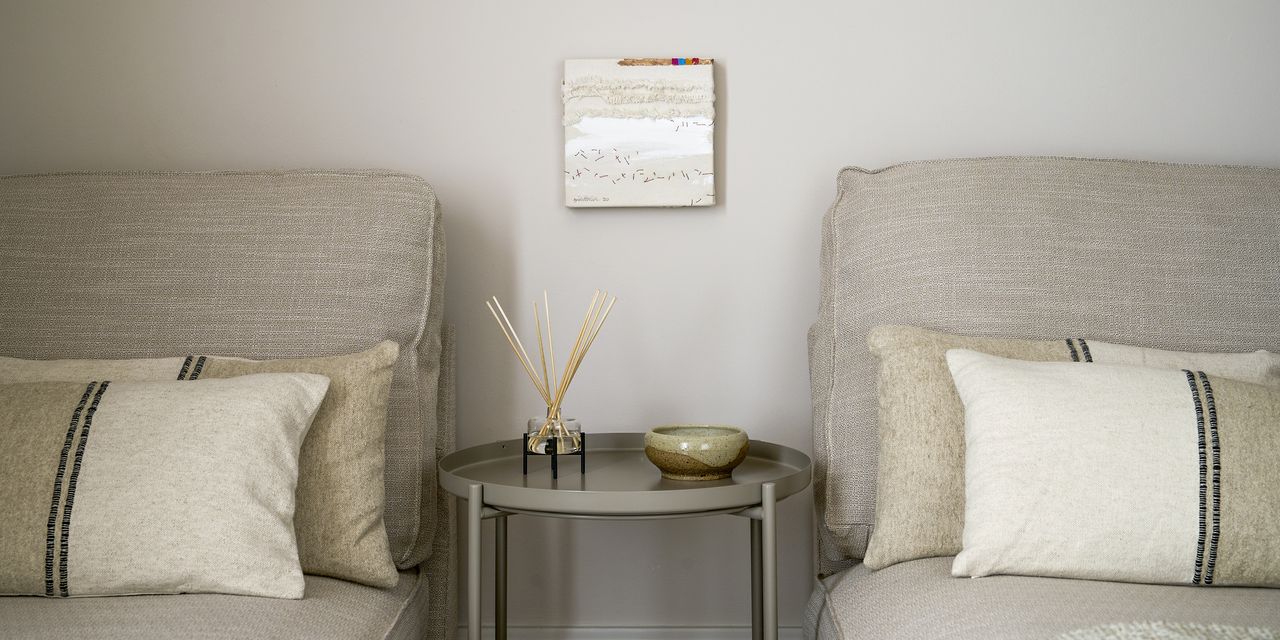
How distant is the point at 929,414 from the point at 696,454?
333 mm

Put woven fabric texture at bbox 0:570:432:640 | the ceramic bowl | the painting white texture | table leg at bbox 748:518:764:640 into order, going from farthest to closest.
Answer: the painting white texture
table leg at bbox 748:518:764:640
the ceramic bowl
woven fabric texture at bbox 0:570:432:640

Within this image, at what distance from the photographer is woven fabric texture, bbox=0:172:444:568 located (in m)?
1.40

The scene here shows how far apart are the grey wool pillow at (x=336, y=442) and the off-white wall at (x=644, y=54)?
1.54 ft

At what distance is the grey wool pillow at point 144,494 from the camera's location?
3.52ft

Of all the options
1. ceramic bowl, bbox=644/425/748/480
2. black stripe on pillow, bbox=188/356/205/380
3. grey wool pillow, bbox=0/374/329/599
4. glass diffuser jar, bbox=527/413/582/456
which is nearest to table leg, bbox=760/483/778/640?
ceramic bowl, bbox=644/425/748/480

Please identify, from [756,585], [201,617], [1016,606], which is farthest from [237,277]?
[1016,606]

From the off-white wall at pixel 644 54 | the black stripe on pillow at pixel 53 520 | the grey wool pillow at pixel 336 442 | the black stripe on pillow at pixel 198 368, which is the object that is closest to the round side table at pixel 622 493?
the grey wool pillow at pixel 336 442

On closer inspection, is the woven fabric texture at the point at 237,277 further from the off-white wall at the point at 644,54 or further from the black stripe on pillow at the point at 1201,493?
the black stripe on pillow at the point at 1201,493

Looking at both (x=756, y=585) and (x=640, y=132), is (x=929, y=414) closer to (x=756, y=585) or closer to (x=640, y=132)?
(x=756, y=585)

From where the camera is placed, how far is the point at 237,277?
1430 millimetres

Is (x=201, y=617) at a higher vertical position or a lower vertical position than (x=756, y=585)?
higher

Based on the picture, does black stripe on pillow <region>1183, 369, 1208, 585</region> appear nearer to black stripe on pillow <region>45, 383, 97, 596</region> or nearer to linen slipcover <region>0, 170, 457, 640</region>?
linen slipcover <region>0, 170, 457, 640</region>

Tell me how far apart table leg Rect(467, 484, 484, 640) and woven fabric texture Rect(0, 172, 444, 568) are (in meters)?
0.17

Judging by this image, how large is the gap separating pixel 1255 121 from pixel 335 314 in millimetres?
1725
